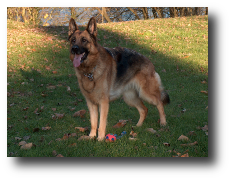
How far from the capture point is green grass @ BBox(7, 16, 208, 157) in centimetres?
464

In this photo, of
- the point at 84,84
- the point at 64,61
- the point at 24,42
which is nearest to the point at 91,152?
the point at 84,84

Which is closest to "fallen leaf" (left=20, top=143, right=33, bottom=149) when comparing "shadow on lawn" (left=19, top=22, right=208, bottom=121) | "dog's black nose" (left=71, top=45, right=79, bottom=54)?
"dog's black nose" (left=71, top=45, right=79, bottom=54)

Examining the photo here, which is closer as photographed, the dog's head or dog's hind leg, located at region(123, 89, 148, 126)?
→ the dog's head

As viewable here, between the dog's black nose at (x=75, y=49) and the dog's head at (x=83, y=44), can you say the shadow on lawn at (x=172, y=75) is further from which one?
the dog's black nose at (x=75, y=49)

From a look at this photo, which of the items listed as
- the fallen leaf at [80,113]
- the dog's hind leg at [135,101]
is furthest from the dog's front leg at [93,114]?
the fallen leaf at [80,113]

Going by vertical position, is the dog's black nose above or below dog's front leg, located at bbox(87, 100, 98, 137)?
above

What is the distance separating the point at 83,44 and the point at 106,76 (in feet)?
2.73

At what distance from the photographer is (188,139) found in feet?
16.0

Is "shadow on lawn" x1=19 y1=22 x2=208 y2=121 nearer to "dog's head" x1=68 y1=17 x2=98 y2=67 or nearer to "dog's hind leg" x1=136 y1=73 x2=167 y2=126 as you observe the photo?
"dog's hind leg" x1=136 y1=73 x2=167 y2=126

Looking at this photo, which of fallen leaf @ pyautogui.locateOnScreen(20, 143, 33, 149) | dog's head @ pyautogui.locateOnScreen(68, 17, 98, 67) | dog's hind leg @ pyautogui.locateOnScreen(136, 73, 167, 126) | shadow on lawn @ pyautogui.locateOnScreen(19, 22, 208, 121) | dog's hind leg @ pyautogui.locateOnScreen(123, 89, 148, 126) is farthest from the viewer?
shadow on lawn @ pyautogui.locateOnScreen(19, 22, 208, 121)

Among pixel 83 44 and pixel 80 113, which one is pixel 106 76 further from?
pixel 80 113

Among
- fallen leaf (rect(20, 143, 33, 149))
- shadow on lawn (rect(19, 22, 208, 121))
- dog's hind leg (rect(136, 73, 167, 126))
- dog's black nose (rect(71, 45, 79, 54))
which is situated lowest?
shadow on lawn (rect(19, 22, 208, 121))

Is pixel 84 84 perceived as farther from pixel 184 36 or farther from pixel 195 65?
pixel 184 36

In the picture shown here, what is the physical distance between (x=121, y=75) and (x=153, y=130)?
1.40m
